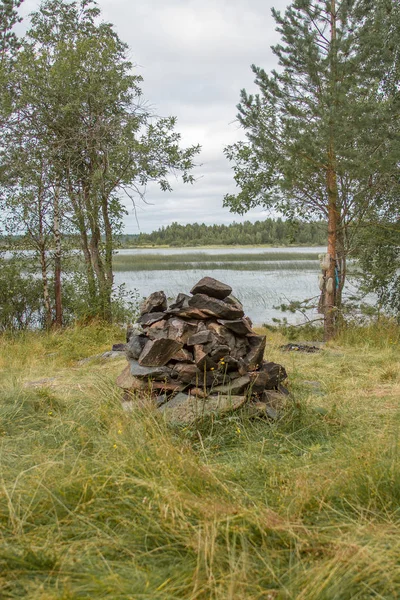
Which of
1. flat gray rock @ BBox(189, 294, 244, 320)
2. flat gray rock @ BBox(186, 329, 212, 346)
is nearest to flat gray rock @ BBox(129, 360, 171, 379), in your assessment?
flat gray rock @ BBox(186, 329, 212, 346)

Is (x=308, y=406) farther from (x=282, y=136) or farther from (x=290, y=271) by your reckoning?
(x=290, y=271)

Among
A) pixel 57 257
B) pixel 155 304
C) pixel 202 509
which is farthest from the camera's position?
pixel 57 257

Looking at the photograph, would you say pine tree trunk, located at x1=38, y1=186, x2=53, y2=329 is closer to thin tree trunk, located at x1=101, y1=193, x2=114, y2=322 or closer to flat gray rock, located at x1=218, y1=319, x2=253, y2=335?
thin tree trunk, located at x1=101, y1=193, x2=114, y2=322

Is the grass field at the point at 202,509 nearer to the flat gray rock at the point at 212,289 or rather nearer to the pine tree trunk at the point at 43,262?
the flat gray rock at the point at 212,289

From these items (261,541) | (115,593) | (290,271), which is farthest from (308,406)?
(290,271)

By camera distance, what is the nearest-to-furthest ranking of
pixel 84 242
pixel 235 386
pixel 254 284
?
pixel 235 386, pixel 84 242, pixel 254 284

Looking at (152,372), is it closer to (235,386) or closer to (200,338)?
(200,338)

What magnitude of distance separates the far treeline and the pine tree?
2 cm

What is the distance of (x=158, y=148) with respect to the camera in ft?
35.0

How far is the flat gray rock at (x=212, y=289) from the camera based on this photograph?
17.1 ft

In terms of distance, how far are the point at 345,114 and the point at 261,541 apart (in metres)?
7.14

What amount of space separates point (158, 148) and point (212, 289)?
6.35 metres

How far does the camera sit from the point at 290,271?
91.4ft

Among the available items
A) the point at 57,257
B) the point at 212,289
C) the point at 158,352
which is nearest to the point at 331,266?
the point at 212,289
